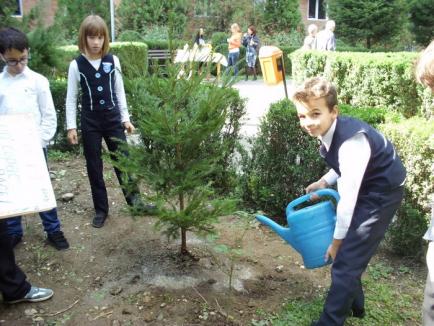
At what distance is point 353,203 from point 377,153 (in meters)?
0.31

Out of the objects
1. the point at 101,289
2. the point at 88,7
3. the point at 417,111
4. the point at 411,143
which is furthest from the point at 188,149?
the point at 88,7

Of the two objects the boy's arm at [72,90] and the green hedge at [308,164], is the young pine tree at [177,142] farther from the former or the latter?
the green hedge at [308,164]

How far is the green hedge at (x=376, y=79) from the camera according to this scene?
21.2 feet

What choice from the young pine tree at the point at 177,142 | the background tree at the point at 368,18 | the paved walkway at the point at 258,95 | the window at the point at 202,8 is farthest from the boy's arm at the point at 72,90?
the background tree at the point at 368,18

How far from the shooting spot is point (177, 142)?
285 cm

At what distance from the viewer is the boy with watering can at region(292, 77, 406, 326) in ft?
7.84

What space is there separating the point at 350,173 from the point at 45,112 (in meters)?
2.40

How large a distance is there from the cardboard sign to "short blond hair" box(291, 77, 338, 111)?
150 cm

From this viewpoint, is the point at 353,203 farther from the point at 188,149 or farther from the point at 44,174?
the point at 44,174

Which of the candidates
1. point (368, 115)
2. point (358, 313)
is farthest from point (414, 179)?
point (358, 313)

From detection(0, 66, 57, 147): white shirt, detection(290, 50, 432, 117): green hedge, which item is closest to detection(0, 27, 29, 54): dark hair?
detection(0, 66, 57, 147): white shirt

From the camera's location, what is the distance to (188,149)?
3.02 metres

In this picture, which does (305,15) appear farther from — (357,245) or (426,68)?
(426,68)

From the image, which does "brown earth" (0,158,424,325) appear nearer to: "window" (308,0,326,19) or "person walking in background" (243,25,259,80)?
"person walking in background" (243,25,259,80)
